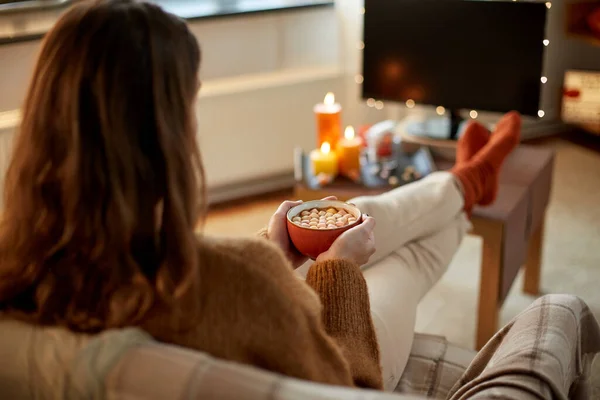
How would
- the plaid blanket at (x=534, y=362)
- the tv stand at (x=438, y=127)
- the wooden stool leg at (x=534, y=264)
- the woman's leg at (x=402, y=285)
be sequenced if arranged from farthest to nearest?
1. the tv stand at (x=438, y=127)
2. the wooden stool leg at (x=534, y=264)
3. the woman's leg at (x=402, y=285)
4. the plaid blanket at (x=534, y=362)

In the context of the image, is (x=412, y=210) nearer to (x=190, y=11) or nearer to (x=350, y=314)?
(x=350, y=314)

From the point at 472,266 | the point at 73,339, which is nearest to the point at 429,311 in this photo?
the point at 472,266

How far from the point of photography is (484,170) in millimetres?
1815

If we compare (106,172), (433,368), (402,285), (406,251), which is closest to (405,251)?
(406,251)

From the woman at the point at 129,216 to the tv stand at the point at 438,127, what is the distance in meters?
1.55

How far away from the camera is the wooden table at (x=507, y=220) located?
70.9 inches

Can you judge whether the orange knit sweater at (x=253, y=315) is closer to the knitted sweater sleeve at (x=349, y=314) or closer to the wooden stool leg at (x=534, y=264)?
the knitted sweater sleeve at (x=349, y=314)

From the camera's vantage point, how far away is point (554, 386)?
89 centimetres

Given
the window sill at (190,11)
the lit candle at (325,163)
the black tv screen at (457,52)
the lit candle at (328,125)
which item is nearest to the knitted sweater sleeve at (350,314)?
the lit candle at (325,163)

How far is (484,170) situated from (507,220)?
0.45ft

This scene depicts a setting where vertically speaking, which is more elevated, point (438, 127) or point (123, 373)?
point (123, 373)

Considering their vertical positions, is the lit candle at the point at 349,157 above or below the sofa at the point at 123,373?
below

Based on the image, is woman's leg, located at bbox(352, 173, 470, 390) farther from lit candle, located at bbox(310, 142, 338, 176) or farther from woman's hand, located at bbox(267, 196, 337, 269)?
lit candle, located at bbox(310, 142, 338, 176)

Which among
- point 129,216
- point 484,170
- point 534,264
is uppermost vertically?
point 129,216
